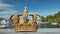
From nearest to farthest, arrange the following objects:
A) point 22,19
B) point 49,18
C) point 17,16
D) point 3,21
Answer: point 17,16
point 22,19
point 3,21
point 49,18

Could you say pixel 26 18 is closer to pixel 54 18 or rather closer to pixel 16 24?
pixel 16 24

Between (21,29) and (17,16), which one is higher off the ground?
(17,16)

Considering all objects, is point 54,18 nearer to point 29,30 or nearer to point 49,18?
point 49,18

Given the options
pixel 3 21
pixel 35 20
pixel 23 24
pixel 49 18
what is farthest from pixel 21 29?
pixel 49 18

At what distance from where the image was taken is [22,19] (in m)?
16.5

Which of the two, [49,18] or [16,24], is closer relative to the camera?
[16,24]

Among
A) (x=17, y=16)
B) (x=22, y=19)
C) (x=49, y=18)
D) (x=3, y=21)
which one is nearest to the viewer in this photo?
(x=17, y=16)

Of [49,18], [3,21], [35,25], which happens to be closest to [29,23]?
[35,25]

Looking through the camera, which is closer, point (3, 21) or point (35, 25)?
point (35, 25)

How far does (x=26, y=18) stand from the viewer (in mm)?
15117

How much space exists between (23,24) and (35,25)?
949 mm

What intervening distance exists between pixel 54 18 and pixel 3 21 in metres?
14.8

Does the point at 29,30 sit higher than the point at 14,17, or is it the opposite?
the point at 14,17

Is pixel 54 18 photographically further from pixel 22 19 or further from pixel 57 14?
pixel 22 19
